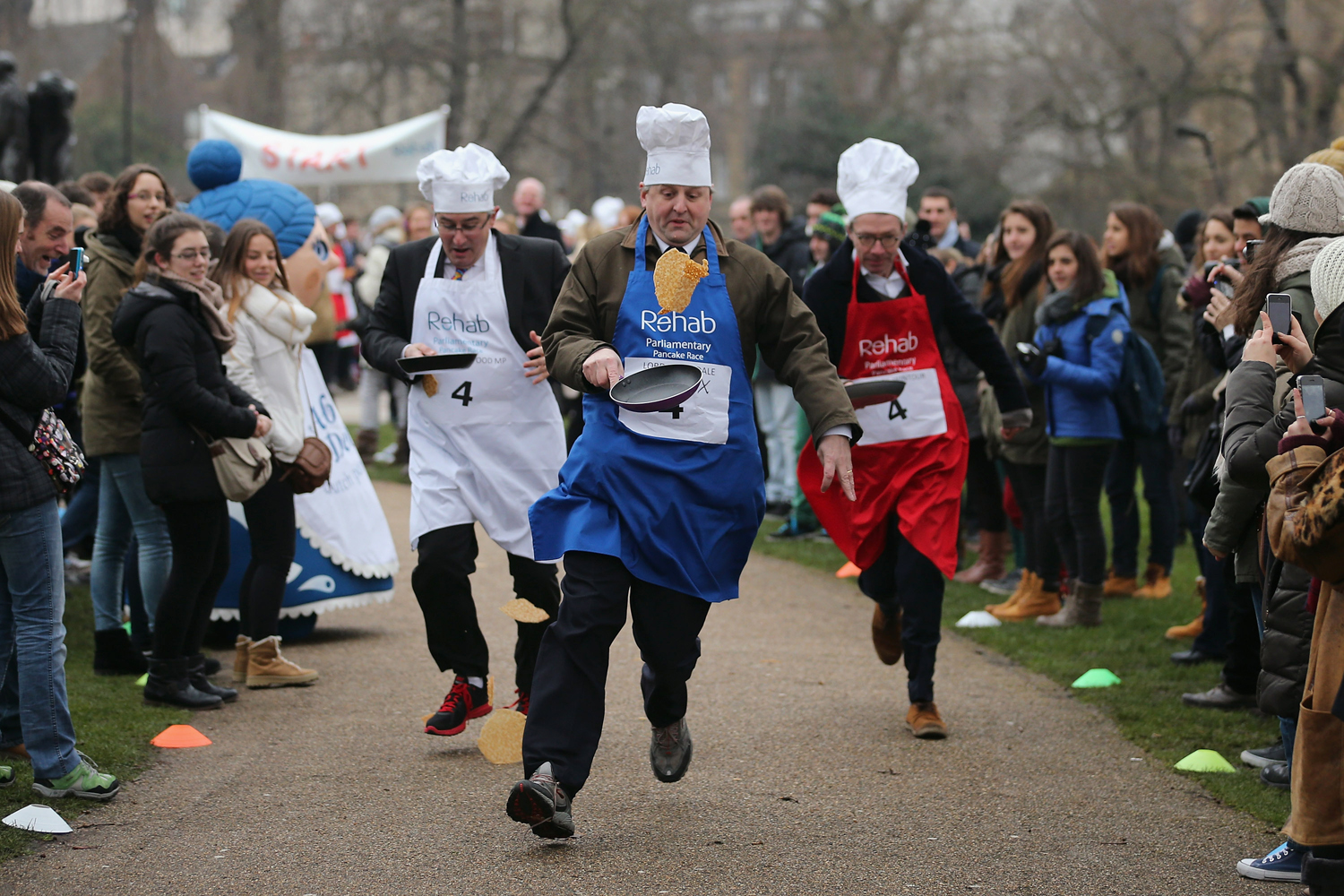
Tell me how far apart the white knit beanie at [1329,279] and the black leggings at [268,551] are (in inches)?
174

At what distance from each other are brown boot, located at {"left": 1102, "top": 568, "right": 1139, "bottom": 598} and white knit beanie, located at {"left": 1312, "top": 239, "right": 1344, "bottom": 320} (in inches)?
221

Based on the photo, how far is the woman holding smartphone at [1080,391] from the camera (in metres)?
7.84

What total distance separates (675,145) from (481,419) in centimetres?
146

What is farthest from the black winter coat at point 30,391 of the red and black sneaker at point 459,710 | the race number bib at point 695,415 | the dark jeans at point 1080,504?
the dark jeans at point 1080,504

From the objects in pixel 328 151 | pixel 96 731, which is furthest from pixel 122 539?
pixel 328 151

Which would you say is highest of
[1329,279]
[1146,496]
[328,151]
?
[328,151]

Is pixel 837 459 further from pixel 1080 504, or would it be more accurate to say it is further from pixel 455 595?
pixel 1080 504

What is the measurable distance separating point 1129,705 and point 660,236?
123 inches

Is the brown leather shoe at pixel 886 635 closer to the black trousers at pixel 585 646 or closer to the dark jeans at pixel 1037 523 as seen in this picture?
the black trousers at pixel 585 646

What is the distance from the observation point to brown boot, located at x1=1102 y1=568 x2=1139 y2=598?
29.5 feet

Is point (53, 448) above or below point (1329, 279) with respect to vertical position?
below

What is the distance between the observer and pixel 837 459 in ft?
14.6

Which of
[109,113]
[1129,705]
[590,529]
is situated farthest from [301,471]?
[109,113]

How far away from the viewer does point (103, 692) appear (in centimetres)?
624
